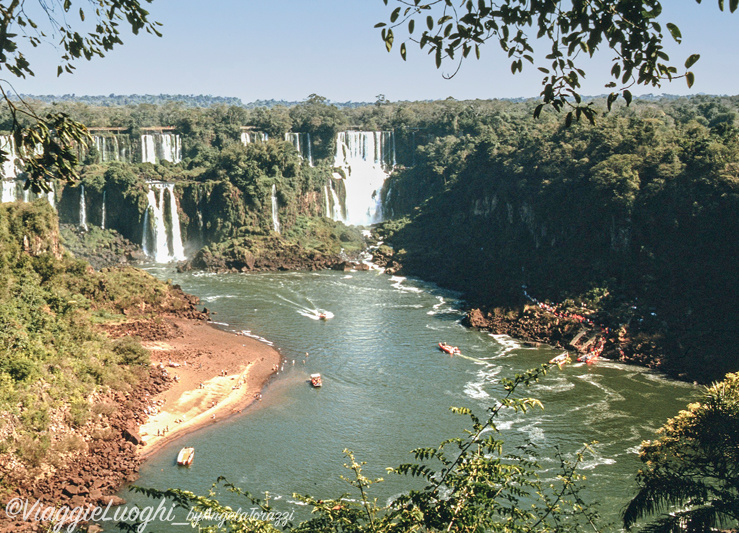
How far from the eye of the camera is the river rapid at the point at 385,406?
83.7 feet

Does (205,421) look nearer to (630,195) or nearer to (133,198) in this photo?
(630,195)

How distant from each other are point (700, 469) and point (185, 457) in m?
18.8

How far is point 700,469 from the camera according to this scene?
1647 centimetres

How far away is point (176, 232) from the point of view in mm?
68938

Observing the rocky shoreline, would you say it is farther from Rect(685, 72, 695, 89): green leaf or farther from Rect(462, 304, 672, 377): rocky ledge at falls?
Rect(462, 304, 672, 377): rocky ledge at falls

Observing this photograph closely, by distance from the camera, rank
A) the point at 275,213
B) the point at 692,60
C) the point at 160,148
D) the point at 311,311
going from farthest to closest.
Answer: the point at 160,148
the point at 275,213
the point at 311,311
the point at 692,60

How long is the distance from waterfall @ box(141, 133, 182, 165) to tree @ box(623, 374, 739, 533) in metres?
71.8

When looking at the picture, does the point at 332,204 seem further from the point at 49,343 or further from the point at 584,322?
the point at 49,343

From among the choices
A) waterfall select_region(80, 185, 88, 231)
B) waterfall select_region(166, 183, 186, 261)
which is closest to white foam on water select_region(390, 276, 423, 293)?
waterfall select_region(166, 183, 186, 261)

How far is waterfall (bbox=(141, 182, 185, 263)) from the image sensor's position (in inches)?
2660

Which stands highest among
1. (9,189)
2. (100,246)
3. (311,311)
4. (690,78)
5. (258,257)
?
(690,78)

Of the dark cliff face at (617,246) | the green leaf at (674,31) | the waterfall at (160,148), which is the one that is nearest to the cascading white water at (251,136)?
the waterfall at (160,148)

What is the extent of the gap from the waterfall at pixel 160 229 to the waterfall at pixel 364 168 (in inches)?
916

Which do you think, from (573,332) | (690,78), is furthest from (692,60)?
(573,332)
